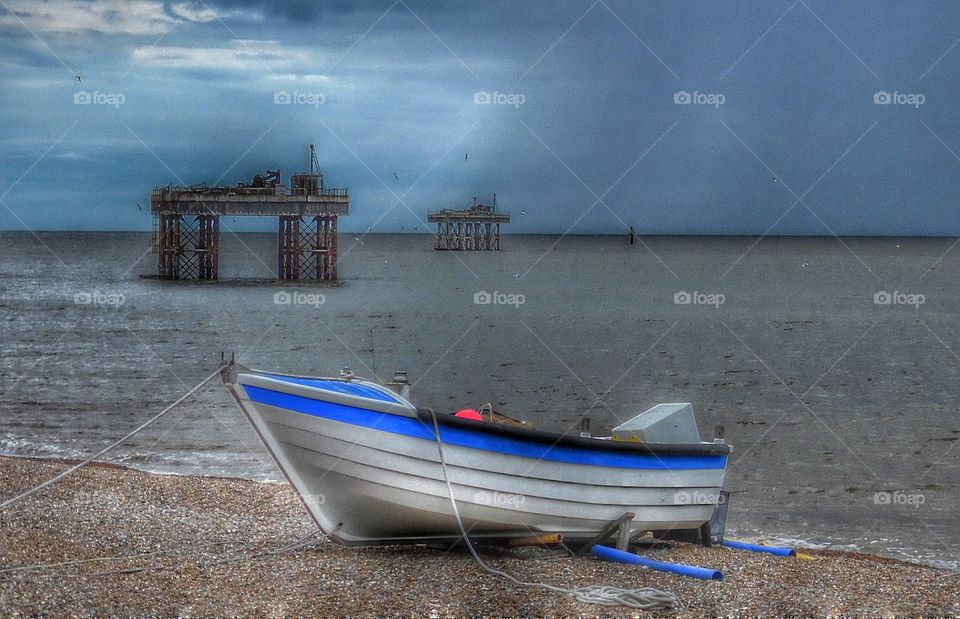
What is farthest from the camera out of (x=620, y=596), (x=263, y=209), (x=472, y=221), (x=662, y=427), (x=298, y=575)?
(x=472, y=221)

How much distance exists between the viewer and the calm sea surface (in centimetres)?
1811

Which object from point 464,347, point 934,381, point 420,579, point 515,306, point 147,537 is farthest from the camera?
point 515,306

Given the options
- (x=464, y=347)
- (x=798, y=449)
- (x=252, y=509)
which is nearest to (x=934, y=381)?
(x=798, y=449)

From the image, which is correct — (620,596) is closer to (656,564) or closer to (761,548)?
(656,564)

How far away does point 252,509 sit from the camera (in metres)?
12.6

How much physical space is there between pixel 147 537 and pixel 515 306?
50264 millimetres

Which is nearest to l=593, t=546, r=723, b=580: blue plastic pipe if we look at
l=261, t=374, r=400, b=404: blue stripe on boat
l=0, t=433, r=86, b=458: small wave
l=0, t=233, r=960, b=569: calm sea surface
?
l=261, t=374, r=400, b=404: blue stripe on boat

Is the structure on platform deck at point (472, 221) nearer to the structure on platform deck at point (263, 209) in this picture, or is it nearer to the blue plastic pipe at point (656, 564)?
the structure on platform deck at point (263, 209)

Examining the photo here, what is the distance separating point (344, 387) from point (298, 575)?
1.73 meters

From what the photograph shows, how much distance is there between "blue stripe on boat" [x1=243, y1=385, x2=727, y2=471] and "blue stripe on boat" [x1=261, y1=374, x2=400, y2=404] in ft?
0.59

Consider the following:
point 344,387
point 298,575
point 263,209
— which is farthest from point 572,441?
point 263,209

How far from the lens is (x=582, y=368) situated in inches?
1389

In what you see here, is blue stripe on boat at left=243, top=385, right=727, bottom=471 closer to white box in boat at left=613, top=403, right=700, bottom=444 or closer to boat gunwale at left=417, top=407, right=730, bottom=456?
boat gunwale at left=417, top=407, right=730, bottom=456

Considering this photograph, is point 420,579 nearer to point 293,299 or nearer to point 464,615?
point 464,615
